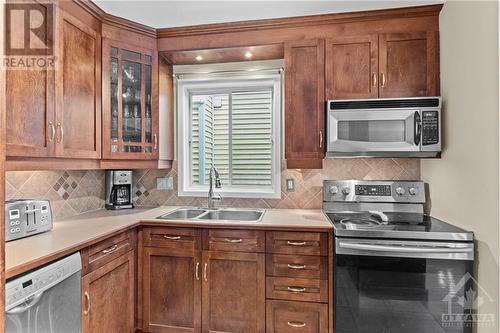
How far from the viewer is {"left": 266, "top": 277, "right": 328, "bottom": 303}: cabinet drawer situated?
1946 mm

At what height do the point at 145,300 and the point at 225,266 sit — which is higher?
the point at 225,266

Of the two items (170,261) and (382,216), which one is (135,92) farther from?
(382,216)

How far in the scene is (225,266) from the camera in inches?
82.1

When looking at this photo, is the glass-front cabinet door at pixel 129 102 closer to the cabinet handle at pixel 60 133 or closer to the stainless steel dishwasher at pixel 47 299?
the cabinet handle at pixel 60 133

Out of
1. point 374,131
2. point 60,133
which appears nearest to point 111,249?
point 60,133

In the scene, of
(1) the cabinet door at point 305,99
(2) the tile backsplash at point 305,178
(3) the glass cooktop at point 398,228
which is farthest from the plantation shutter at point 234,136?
(3) the glass cooktop at point 398,228

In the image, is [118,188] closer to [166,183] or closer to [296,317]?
[166,183]

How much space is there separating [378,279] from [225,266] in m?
0.99

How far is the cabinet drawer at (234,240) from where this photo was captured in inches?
80.2

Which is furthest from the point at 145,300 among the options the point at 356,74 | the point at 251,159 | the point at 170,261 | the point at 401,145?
the point at 356,74

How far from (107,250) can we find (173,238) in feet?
1.47

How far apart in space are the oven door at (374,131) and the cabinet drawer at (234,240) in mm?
823

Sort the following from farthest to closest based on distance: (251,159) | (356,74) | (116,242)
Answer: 1. (251,159)
2. (356,74)
3. (116,242)

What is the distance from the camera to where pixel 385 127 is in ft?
A: 6.88
